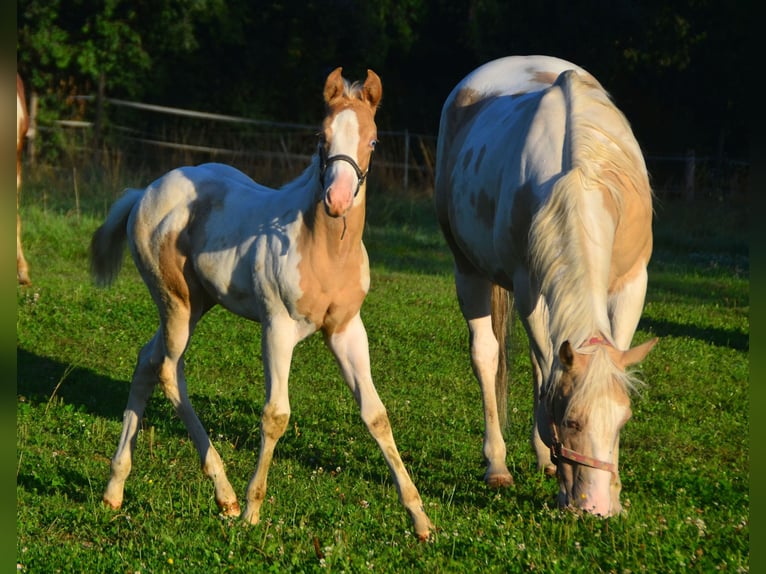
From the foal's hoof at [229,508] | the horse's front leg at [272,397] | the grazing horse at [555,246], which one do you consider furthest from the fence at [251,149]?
the horse's front leg at [272,397]

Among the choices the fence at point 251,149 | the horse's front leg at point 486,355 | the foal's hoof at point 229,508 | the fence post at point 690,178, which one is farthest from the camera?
the fence post at point 690,178

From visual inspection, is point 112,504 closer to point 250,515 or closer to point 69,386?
point 250,515

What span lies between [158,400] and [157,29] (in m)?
18.5

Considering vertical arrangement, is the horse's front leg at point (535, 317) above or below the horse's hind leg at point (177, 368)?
above

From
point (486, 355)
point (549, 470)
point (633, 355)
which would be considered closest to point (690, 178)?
point (486, 355)

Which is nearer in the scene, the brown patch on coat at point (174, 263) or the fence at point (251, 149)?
the brown patch on coat at point (174, 263)

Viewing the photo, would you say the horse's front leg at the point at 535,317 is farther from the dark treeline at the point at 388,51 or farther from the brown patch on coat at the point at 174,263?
the dark treeline at the point at 388,51

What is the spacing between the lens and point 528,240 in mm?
4770

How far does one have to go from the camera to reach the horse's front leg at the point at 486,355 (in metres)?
6.03

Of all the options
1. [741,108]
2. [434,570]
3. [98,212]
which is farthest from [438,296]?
[741,108]

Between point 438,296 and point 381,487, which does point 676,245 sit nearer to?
point 438,296

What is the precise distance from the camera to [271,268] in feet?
15.8

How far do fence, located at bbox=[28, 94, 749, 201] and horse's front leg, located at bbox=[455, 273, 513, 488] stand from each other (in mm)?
12113

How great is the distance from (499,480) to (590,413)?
1.79m
